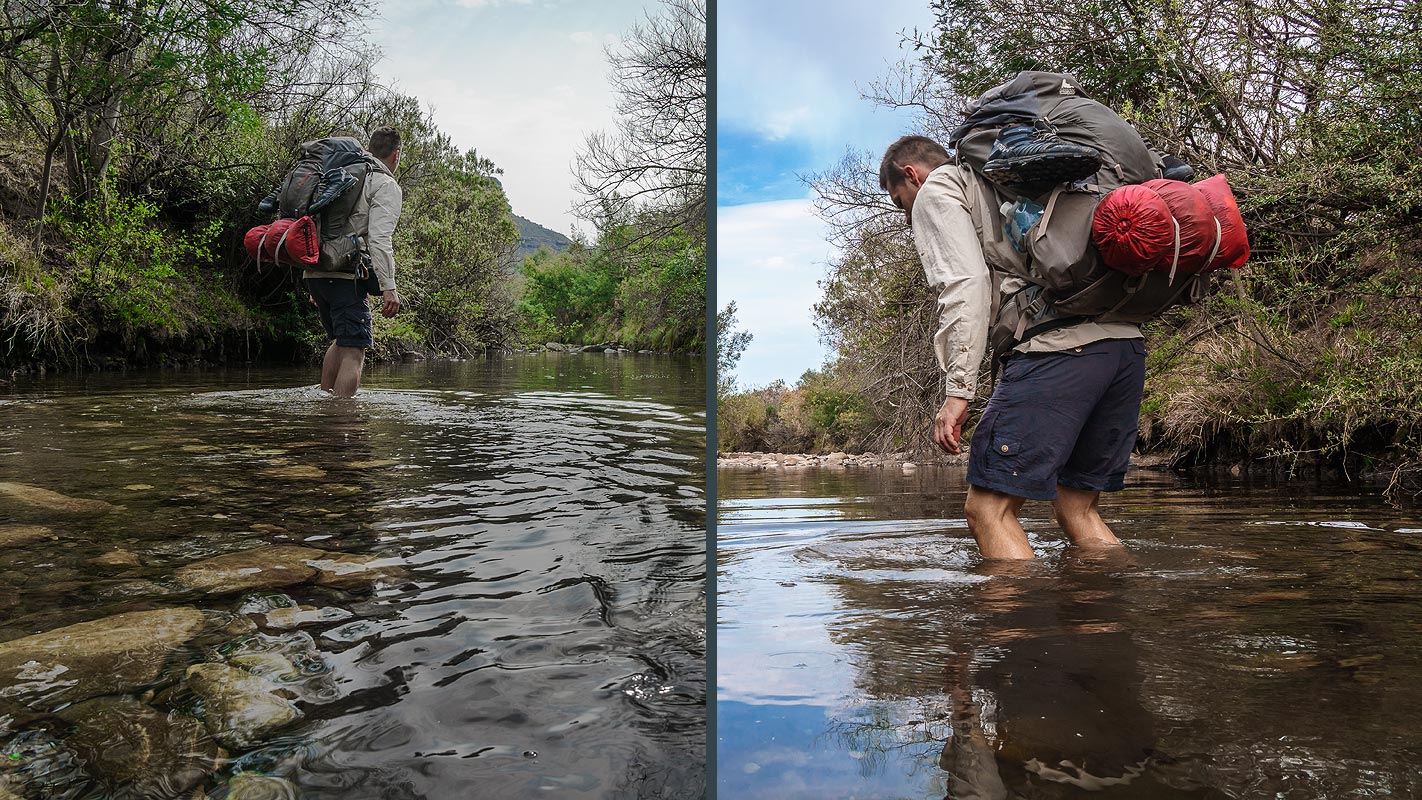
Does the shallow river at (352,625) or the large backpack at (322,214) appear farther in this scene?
the large backpack at (322,214)

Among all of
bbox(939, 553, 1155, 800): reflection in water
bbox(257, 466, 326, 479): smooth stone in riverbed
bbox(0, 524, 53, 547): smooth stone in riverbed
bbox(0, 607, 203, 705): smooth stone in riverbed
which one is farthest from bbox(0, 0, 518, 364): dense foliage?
bbox(939, 553, 1155, 800): reflection in water

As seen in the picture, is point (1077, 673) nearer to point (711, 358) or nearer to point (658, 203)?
point (711, 358)

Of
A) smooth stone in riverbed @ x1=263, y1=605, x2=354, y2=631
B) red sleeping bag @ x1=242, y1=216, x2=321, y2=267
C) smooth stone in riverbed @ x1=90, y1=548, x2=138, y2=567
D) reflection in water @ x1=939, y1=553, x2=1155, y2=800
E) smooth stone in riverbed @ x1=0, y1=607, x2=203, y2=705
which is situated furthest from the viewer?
red sleeping bag @ x1=242, y1=216, x2=321, y2=267

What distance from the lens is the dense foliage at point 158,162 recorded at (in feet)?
31.6

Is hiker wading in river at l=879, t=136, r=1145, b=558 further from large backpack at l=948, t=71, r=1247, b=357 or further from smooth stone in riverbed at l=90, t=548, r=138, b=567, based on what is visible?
smooth stone in riverbed at l=90, t=548, r=138, b=567

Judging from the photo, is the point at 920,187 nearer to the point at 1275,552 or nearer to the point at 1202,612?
the point at 1202,612

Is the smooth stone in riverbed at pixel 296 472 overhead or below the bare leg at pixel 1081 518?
overhead

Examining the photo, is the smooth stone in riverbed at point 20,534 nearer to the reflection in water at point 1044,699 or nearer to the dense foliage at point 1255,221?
the reflection in water at point 1044,699

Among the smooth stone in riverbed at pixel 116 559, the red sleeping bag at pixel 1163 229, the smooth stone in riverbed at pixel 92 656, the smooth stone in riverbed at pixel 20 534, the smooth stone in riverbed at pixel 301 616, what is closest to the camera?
the smooth stone in riverbed at pixel 92 656

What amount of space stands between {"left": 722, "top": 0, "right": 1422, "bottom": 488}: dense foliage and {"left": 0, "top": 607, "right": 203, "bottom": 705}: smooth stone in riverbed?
6977mm

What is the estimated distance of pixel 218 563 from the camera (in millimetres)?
2238

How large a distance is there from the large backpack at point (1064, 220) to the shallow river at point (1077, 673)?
803 mm

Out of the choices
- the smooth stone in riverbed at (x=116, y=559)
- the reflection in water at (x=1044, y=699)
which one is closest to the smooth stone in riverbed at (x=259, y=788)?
the reflection in water at (x=1044, y=699)

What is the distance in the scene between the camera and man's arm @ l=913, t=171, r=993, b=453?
270cm
